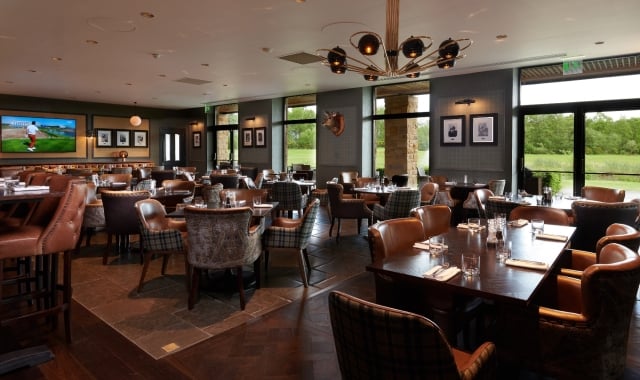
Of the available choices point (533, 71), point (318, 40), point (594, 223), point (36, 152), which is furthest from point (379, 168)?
point (36, 152)

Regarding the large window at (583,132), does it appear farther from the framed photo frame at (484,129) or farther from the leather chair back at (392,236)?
the leather chair back at (392,236)

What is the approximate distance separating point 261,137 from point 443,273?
1184 cm

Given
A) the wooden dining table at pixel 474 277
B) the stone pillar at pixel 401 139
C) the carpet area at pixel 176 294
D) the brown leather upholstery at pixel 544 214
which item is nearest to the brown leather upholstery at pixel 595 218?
the brown leather upholstery at pixel 544 214

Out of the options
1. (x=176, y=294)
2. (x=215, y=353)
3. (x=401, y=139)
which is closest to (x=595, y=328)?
(x=215, y=353)

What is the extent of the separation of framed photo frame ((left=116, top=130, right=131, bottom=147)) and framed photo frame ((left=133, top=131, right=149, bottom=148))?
214 mm

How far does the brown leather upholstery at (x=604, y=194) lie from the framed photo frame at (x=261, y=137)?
944 centimetres

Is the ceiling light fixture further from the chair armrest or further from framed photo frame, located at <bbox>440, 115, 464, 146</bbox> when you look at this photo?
framed photo frame, located at <bbox>440, 115, 464, 146</bbox>

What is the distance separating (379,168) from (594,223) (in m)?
7.28

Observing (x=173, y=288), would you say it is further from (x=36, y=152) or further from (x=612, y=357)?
(x=36, y=152)

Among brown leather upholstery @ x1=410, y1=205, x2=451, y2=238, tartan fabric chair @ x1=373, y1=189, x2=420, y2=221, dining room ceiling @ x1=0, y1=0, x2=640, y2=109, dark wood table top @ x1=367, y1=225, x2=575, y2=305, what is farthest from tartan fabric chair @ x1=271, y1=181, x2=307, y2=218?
dark wood table top @ x1=367, y1=225, x2=575, y2=305

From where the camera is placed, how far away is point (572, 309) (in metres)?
2.40

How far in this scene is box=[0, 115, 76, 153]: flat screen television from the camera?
12523 millimetres

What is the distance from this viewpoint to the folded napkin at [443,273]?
6.50 feet

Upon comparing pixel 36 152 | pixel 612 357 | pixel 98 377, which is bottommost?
pixel 98 377
